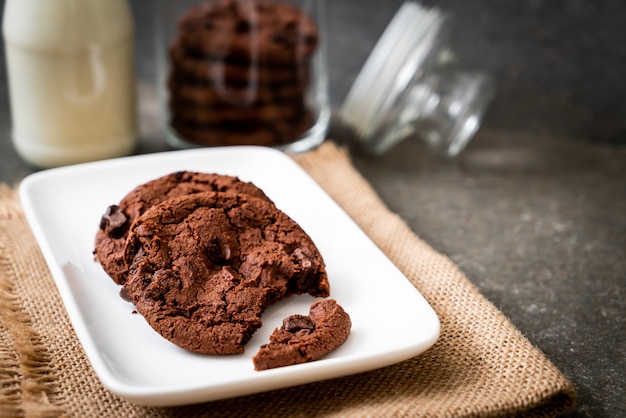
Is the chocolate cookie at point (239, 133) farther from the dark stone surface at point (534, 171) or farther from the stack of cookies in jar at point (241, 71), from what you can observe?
the dark stone surface at point (534, 171)

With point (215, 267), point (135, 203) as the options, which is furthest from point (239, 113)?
point (215, 267)

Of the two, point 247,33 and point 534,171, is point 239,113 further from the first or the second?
point 534,171

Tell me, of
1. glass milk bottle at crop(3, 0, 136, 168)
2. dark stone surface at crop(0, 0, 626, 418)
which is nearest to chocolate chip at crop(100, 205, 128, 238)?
glass milk bottle at crop(3, 0, 136, 168)

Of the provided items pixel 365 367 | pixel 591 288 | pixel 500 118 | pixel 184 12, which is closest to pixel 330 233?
pixel 365 367

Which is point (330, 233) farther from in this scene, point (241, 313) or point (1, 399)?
point (1, 399)

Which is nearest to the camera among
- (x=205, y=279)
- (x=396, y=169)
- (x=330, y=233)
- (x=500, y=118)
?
(x=205, y=279)
